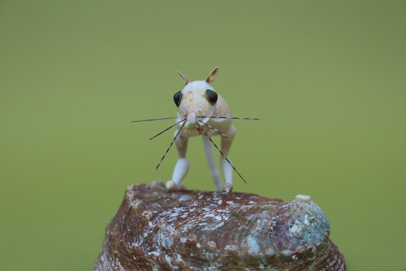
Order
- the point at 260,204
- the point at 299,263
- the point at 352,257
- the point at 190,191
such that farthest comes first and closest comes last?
the point at 352,257 < the point at 190,191 < the point at 260,204 < the point at 299,263

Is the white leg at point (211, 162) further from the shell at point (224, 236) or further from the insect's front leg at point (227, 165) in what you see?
the shell at point (224, 236)

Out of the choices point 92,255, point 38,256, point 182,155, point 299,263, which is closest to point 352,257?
point 299,263

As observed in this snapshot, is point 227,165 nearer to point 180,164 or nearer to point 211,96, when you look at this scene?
point 180,164

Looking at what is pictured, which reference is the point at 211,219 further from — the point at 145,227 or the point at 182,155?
the point at 182,155

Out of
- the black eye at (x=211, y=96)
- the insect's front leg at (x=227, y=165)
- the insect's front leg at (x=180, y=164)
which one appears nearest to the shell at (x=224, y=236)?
the insect's front leg at (x=227, y=165)

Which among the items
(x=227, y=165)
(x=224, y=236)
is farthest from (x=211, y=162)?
(x=224, y=236)

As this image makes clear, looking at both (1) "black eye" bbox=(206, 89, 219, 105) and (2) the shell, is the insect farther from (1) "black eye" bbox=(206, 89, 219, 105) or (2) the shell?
(2) the shell

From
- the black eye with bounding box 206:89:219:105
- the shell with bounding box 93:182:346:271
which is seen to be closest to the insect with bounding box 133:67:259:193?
the black eye with bounding box 206:89:219:105

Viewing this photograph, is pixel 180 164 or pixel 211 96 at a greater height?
pixel 211 96
